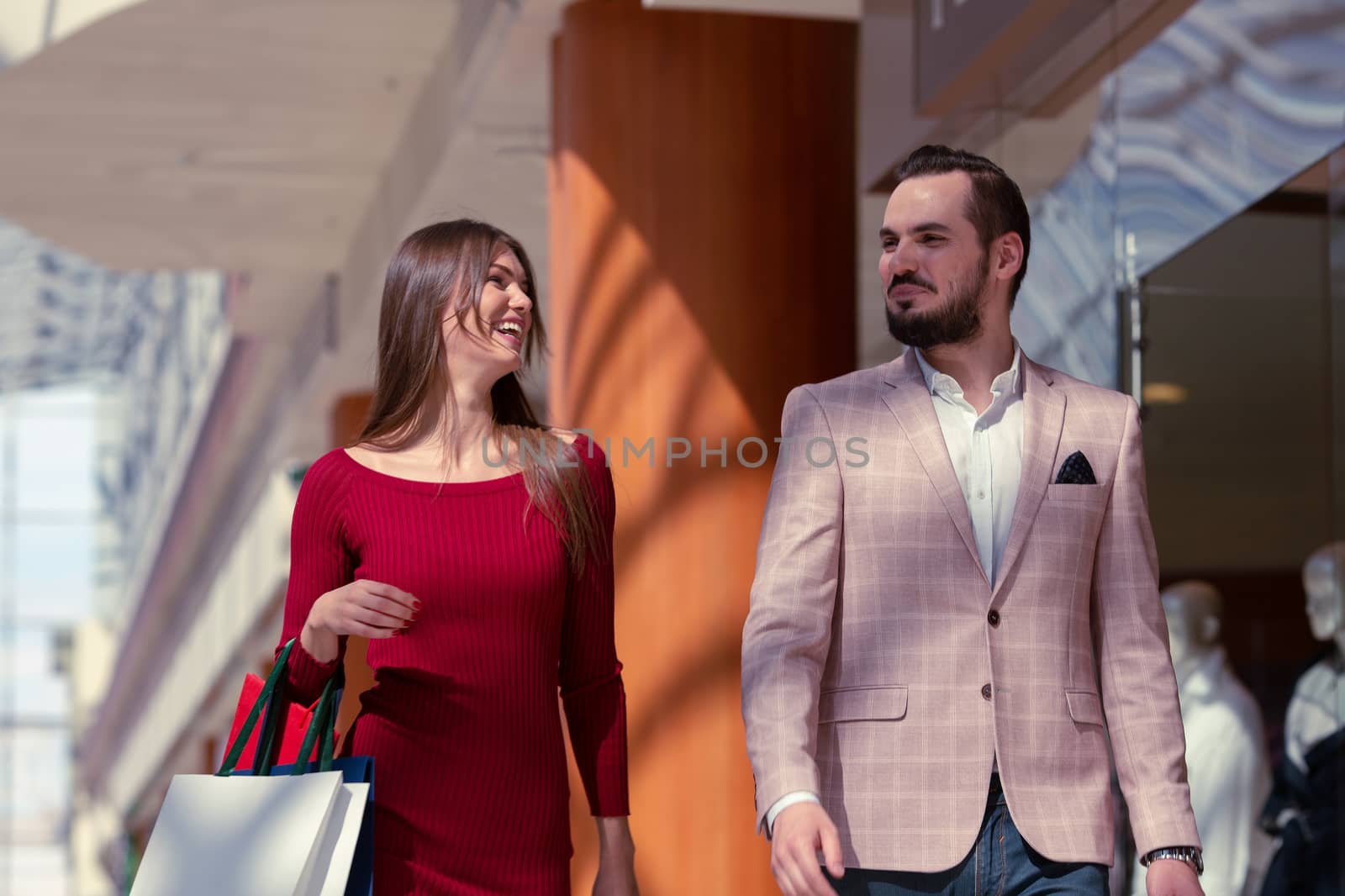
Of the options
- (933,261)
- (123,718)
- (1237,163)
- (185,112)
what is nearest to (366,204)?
(185,112)

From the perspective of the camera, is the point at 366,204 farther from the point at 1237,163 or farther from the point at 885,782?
the point at 885,782

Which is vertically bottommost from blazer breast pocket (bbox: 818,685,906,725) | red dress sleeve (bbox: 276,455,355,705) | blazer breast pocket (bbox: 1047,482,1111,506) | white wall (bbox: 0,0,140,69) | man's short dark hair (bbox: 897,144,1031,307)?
blazer breast pocket (bbox: 818,685,906,725)

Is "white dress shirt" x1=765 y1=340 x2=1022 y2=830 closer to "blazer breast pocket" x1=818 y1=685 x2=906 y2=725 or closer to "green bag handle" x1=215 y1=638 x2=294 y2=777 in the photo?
"blazer breast pocket" x1=818 y1=685 x2=906 y2=725

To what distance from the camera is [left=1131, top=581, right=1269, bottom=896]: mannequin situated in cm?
692

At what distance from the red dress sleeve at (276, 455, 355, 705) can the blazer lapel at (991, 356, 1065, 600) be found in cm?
102

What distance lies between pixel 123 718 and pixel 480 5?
40.7 metres

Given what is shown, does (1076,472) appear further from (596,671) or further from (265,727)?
(265,727)

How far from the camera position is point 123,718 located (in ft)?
148

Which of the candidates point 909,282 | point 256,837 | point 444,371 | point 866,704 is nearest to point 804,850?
point 866,704

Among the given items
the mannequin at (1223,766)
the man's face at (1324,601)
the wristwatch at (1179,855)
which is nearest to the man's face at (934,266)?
the wristwatch at (1179,855)

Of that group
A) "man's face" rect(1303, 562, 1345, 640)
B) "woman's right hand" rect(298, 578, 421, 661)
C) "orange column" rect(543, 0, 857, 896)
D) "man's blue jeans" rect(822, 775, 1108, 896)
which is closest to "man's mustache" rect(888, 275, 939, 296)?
"man's blue jeans" rect(822, 775, 1108, 896)

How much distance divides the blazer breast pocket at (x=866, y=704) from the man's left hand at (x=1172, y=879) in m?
0.42

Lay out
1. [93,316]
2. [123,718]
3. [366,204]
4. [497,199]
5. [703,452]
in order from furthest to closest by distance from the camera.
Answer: [123,718] < [93,316] < [366,204] < [497,199] < [703,452]

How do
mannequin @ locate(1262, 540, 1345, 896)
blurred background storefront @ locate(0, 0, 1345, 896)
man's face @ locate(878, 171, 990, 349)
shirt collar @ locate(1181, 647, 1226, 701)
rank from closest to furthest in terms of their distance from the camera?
1. man's face @ locate(878, 171, 990, 349)
2. blurred background storefront @ locate(0, 0, 1345, 896)
3. mannequin @ locate(1262, 540, 1345, 896)
4. shirt collar @ locate(1181, 647, 1226, 701)
